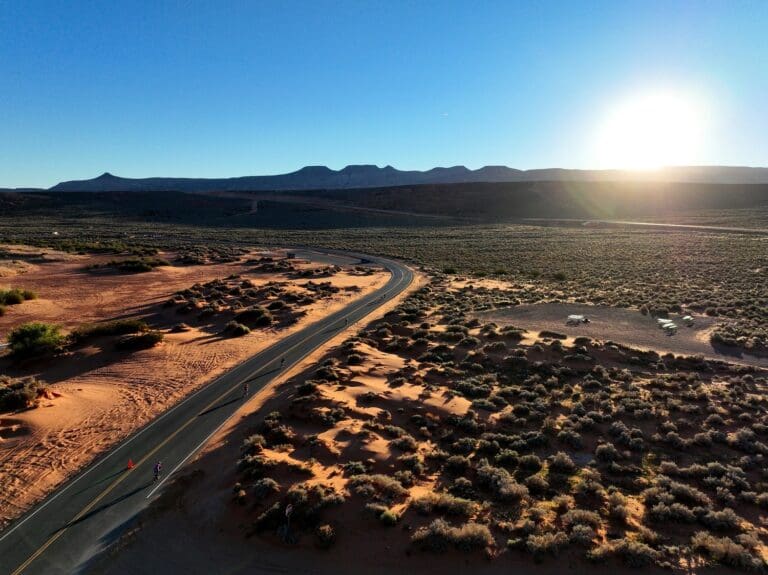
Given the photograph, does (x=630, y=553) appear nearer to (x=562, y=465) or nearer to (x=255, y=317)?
(x=562, y=465)

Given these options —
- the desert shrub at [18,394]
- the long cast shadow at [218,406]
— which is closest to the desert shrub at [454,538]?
the long cast shadow at [218,406]

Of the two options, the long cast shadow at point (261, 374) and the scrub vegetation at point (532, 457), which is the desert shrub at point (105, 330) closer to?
the long cast shadow at point (261, 374)

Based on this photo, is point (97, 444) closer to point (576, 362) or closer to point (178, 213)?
point (576, 362)

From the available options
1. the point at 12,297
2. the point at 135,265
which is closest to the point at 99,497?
the point at 12,297

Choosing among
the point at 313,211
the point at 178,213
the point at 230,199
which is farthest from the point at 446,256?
the point at 230,199

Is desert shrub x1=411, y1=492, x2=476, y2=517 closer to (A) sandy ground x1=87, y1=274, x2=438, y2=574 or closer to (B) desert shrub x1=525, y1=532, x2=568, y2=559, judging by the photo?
(A) sandy ground x1=87, y1=274, x2=438, y2=574

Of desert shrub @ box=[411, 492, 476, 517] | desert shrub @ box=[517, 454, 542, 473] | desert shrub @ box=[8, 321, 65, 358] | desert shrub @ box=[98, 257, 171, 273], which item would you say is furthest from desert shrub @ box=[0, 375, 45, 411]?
desert shrub @ box=[98, 257, 171, 273]
